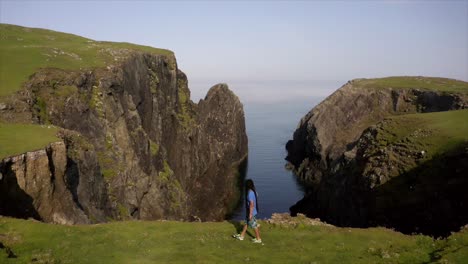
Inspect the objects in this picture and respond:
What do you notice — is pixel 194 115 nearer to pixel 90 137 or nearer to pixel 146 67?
pixel 146 67

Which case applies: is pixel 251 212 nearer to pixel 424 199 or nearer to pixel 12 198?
pixel 12 198

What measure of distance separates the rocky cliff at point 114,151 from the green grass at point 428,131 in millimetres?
38661

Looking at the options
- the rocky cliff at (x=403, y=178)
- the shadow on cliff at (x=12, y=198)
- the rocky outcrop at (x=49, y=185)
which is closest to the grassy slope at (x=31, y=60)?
the rocky outcrop at (x=49, y=185)

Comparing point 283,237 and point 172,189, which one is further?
point 172,189

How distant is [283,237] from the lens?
2506 cm

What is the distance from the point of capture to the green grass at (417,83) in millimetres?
112319

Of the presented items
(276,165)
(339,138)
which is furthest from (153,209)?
(276,165)

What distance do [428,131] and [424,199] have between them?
484 inches

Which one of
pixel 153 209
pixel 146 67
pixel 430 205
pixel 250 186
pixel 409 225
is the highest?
pixel 146 67

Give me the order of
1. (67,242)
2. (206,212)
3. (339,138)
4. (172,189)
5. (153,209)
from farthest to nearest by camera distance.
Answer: (339,138) → (206,212) → (172,189) → (153,209) → (67,242)

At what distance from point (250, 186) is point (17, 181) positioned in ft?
59.6

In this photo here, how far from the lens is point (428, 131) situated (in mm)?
53000

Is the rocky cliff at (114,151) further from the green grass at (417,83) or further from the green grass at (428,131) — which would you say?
the green grass at (417,83)

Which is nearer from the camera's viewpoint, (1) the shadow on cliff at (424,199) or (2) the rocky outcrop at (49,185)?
(2) the rocky outcrop at (49,185)
